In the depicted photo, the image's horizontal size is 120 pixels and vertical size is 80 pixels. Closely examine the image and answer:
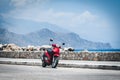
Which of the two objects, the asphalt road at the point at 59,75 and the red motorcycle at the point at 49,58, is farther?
the red motorcycle at the point at 49,58

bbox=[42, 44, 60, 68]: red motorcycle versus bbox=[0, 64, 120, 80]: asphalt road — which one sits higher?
bbox=[42, 44, 60, 68]: red motorcycle

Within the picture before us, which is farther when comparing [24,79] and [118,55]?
[118,55]

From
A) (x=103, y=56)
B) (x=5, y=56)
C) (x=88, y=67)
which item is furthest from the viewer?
(x=5, y=56)

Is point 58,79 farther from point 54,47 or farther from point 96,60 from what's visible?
point 96,60

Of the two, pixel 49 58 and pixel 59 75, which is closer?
pixel 59 75

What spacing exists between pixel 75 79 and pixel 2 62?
1373 cm

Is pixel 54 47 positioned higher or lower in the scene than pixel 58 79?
higher

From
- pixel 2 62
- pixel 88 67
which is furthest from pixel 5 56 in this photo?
pixel 88 67

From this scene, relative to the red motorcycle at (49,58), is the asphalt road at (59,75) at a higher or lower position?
lower

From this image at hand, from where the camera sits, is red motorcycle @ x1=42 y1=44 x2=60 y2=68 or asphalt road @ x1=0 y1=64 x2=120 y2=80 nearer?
asphalt road @ x1=0 y1=64 x2=120 y2=80

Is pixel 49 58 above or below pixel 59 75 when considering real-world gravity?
above

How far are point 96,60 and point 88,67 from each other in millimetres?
5716

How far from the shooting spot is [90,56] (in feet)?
83.5

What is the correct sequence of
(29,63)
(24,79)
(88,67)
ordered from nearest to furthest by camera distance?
(24,79), (88,67), (29,63)
